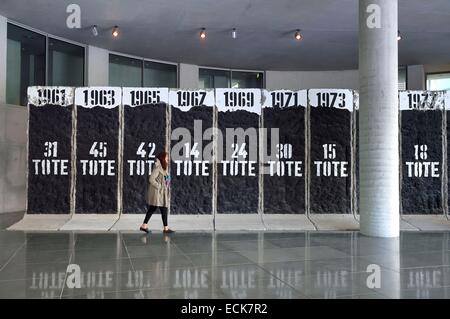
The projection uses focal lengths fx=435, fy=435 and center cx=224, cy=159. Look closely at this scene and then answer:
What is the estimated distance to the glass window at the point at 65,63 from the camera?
14008mm

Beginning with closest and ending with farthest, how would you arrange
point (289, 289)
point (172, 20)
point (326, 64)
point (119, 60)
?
point (289, 289)
point (172, 20)
point (119, 60)
point (326, 64)

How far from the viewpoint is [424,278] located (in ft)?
18.1

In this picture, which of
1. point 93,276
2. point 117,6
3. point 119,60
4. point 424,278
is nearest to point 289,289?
point 424,278

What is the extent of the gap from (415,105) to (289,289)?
7.98 metres

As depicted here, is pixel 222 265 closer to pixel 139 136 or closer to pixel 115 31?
pixel 139 136

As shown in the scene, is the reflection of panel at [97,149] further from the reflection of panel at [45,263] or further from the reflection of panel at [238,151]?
the reflection of panel at [238,151]

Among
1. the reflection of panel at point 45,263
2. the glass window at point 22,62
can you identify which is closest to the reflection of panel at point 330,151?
the reflection of panel at point 45,263

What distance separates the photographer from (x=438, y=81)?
17.6 meters

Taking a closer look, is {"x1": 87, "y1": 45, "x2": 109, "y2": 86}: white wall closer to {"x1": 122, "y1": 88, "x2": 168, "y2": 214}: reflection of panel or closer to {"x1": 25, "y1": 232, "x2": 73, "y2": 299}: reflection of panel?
{"x1": 122, "y1": 88, "x2": 168, "y2": 214}: reflection of panel

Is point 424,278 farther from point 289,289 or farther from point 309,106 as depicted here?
point 309,106

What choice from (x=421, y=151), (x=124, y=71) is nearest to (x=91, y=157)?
(x=124, y=71)

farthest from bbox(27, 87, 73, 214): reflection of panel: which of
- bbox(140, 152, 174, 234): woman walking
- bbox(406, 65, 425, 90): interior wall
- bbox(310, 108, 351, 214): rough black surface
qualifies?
bbox(406, 65, 425, 90): interior wall

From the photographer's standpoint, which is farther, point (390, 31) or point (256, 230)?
point (256, 230)
